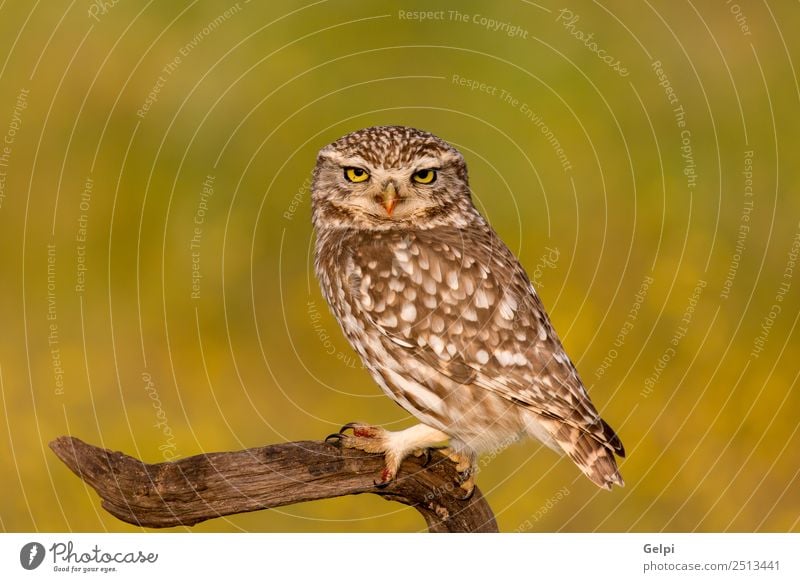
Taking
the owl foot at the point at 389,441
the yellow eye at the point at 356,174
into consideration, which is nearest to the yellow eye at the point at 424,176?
the yellow eye at the point at 356,174

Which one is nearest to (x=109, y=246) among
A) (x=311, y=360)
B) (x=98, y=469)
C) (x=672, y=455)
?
(x=311, y=360)

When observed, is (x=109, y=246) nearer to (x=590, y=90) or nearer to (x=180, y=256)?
(x=180, y=256)

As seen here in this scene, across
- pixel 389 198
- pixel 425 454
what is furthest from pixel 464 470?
pixel 389 198
